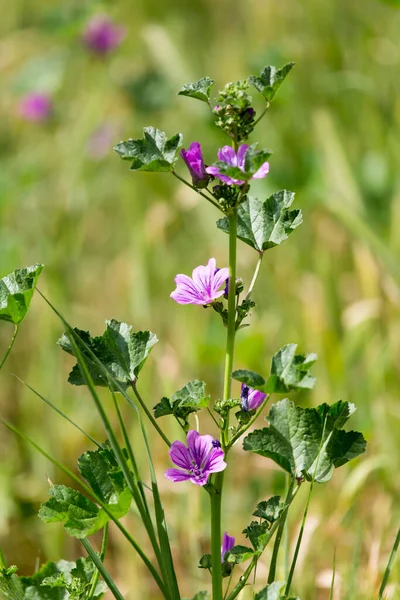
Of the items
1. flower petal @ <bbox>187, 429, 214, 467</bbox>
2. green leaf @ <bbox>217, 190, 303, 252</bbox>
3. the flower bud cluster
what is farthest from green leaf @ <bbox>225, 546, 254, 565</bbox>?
the flower bud cluster

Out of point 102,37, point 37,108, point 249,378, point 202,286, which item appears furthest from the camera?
point 37,108

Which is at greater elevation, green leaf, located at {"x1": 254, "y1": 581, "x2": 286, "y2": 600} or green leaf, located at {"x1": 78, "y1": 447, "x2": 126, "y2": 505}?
green leaf, located at {"x1": 78, "y1": 447, "x2": 126, "y2": 505}

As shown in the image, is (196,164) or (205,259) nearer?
A: (196,164)

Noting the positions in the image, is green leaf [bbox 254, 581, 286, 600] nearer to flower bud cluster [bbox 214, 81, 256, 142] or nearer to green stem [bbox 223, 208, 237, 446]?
green stem [bbox 223, 208, 237, 446]

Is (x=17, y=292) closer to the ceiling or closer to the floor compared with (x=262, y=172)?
closer to the floor

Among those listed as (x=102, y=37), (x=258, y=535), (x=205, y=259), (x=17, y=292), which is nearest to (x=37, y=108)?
(x=102, y=37)

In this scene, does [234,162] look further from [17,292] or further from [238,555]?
[238,555]
